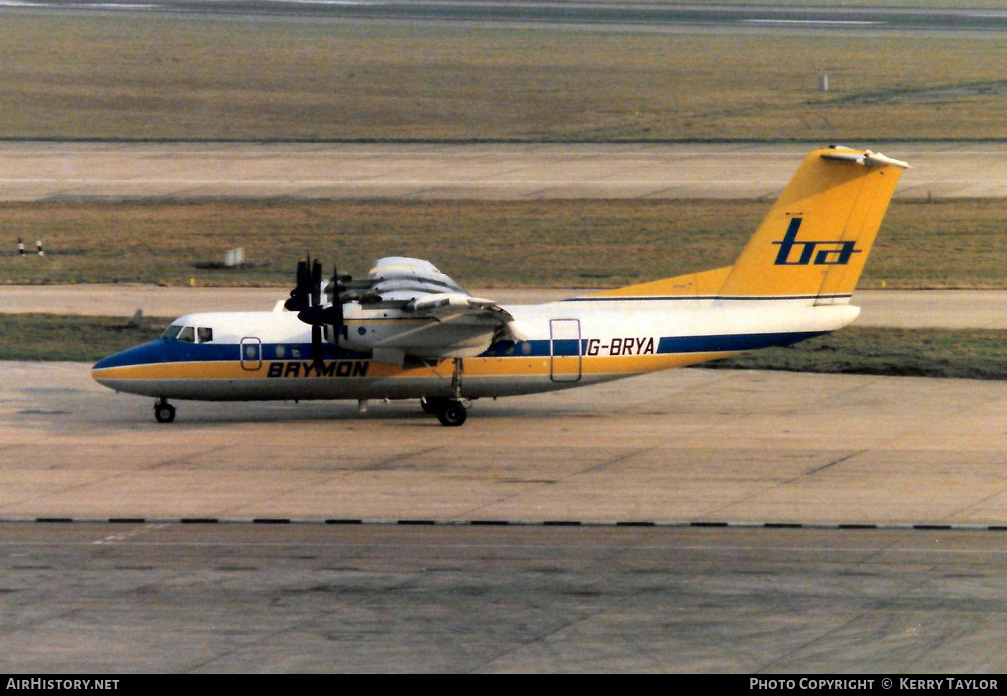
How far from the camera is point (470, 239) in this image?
60469 millimetres

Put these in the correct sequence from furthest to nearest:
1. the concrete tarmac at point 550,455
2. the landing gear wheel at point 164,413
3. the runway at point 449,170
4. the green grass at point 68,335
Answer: the runway at point 449,170
the green grass at point 68,335
the landing gear wheel at point 164,413
the concrete tarmac at point 550,455

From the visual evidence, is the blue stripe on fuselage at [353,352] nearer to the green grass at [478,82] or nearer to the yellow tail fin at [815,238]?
the yellow tail fin at [815,238]

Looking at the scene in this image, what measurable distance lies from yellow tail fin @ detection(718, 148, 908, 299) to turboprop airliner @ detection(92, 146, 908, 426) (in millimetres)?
26

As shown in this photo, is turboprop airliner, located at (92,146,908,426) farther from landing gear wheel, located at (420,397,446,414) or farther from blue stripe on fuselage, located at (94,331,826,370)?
landing gear wheel, located at (420,397,446,414)

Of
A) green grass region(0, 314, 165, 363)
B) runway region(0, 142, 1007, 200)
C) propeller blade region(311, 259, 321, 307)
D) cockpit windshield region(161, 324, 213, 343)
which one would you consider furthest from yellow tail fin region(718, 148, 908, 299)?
runway region(0, 142, 1007, 200)

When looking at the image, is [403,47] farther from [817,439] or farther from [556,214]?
Answer: [817,439]

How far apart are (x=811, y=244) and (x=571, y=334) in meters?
6.67

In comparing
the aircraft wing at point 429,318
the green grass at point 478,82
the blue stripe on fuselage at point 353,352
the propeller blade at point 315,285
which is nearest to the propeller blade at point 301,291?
the propeller blade at point 315,285

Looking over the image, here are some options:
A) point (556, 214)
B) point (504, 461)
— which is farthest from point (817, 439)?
point (556, 214)

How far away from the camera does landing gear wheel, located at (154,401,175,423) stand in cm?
3503

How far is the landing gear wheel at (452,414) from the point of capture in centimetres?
3431

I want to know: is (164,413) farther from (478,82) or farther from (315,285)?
(478,82)

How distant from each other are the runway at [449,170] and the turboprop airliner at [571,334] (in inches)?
1318

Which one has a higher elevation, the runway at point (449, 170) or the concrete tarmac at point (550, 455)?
the runway at point (449, 170)
